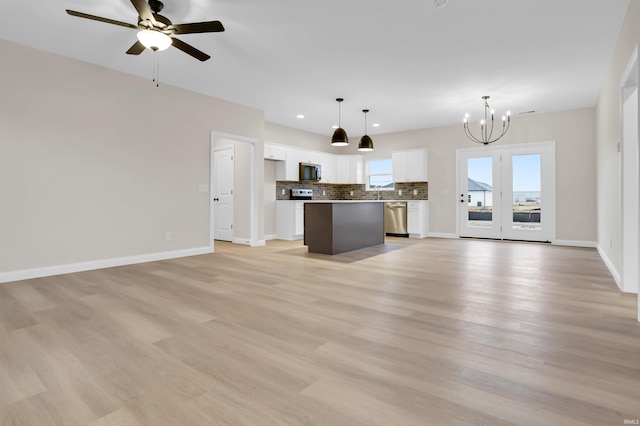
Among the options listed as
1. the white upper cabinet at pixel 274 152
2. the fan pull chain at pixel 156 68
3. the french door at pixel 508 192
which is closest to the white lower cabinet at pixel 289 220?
the white upper cabinet at pixel 274 152

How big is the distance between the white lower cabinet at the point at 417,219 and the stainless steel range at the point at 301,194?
2.47 meters

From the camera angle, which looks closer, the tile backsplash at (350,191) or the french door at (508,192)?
the french door at (508,192)

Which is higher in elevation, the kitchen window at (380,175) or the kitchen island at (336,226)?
the kitchen window at (380,175)

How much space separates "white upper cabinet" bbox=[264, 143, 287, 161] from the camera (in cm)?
757

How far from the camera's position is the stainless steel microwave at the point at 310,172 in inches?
327

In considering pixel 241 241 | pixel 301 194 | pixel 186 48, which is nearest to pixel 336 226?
pixel 241 241

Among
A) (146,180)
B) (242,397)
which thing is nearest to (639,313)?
(242,397)

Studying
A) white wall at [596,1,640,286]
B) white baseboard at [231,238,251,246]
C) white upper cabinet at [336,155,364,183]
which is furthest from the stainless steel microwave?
white wall at [596,1,640,286]

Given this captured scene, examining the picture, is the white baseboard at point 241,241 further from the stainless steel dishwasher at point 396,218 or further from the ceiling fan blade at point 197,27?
the ceiling fan blade at point 197,27

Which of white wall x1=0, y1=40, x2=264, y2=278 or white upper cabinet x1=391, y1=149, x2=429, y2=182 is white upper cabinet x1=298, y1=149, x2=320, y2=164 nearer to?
white upper cabinet x1=391, y1=149, x2=429, y2=182

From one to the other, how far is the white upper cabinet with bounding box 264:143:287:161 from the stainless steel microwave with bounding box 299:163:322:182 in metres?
0.60

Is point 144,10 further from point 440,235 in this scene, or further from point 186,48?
point 440,235

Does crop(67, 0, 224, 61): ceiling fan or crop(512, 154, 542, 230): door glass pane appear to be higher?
crop(67, 0, 224, 61): ceiling fan

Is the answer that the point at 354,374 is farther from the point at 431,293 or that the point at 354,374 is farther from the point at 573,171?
the point at 573,171
